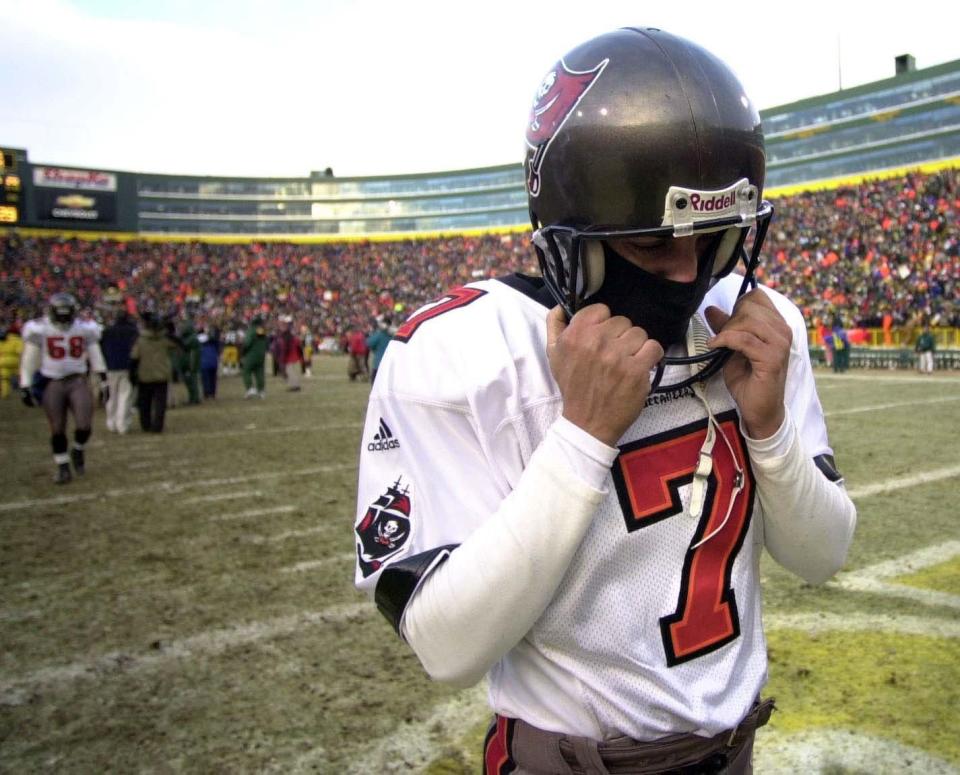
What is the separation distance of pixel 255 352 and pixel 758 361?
15.4m

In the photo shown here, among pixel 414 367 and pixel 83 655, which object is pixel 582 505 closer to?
pixel 414 367

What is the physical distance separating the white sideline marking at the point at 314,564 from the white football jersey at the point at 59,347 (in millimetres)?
4435

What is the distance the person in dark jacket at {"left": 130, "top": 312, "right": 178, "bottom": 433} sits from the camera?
11.4 m

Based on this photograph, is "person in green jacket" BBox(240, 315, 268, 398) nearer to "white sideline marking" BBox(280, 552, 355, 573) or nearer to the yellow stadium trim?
"white sideline marking" BBox(280, 552, 355, 573)

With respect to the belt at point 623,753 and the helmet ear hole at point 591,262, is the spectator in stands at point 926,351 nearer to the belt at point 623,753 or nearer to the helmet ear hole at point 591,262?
the belt at point 623,753

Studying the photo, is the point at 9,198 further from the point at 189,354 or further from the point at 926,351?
the point at 926,351

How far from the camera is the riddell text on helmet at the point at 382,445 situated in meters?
1.27

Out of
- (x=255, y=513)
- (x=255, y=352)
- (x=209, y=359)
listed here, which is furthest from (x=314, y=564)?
(x=209, y=359)

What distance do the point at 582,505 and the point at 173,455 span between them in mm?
9119

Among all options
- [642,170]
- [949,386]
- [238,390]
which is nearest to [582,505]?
[642,170]

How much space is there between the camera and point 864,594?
13.9ft

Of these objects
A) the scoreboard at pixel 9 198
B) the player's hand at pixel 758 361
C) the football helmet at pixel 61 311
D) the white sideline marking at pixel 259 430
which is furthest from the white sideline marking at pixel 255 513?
the scoreboard at pixel 9 198

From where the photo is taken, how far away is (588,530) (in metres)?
1.24

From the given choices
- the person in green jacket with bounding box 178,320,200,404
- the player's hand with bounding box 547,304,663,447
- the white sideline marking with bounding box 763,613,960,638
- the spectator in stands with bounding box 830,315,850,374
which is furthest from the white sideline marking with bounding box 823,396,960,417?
the player's hand with bounding box 547,304,663,447
